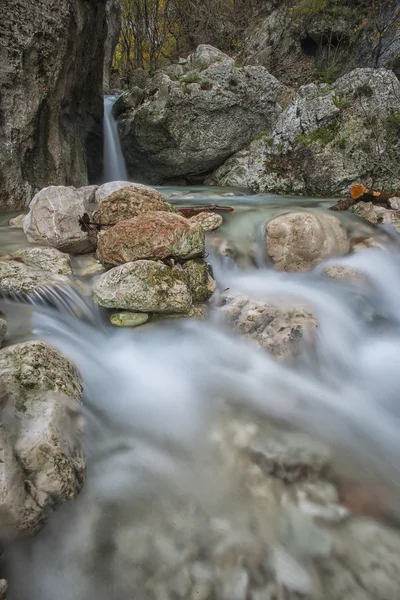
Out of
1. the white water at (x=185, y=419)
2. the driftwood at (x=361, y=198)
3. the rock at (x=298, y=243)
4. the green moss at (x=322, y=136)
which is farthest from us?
the green moss at (x=322, y=136)

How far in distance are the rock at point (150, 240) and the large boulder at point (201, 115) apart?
682 cm

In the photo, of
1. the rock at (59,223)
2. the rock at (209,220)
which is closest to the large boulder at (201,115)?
the rock at (209,220)

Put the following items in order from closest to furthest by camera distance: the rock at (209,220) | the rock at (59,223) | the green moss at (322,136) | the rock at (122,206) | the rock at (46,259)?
1. the rock at (46,259)
2. the rock at (59,223)
3. the rock at (122,206)
4. the rock at (209,220)
5. the green moss at (322,136)

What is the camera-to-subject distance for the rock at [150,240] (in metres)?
3.86

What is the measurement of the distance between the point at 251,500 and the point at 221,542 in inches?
12.1

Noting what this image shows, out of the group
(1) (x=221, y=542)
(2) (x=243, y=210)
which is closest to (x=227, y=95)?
(2) (x=243, y=210)

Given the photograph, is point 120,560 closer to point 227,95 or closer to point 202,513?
point 202,513

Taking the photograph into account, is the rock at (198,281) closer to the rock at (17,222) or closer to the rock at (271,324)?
the rock at (271,324)

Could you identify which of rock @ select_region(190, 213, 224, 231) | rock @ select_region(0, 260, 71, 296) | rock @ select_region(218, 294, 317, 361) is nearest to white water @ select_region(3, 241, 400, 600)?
rock @ select_region(218, 294, 317, 361)

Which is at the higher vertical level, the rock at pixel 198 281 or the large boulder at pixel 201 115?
the large boulder at pixel 201 115

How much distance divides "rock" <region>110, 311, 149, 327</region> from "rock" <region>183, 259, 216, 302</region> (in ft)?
2.34

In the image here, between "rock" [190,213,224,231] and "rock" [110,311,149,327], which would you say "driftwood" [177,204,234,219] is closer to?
"rock" [190,213,224,231]

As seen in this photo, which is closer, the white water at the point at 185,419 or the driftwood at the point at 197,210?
the white water at the point at 185,419

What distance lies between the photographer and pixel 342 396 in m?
3.01
